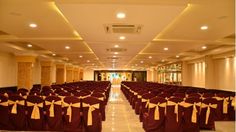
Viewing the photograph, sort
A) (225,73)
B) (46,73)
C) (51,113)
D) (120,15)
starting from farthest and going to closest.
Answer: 1. (46,73)
2. (225,73)
3. (51,113)
4. (120,15)

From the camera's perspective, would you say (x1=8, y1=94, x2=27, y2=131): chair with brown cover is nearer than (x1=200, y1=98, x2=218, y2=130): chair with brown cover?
Yes

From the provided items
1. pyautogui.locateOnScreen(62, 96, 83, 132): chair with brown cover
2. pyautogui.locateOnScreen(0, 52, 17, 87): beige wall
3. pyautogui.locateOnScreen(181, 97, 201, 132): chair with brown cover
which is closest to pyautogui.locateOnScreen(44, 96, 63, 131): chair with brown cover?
pyautogui.locateOnScreen(62, 96, 83, 132): chair with brown cover

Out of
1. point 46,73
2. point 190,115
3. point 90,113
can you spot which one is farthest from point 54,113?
point 46,73

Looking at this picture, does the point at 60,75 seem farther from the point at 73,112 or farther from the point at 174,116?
the point at 174,116

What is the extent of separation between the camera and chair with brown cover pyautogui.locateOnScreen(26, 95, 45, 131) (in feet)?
21.1

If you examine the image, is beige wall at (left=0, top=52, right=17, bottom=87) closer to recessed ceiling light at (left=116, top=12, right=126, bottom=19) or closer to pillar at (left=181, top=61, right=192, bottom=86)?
recessed ceiling light at (left=116, top=12, right=126, bottom=19)

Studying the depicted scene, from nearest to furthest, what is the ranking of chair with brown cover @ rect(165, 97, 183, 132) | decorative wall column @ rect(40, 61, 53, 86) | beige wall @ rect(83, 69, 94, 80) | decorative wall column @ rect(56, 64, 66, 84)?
1. chair with brown cover @ rect(165, 97, 183, 132)
2. decorative wall column @ rect(40, 61, 53, 86)
3. decorative wall column @ rect(56, 64, 66, 84)
4. beige wall @ rect(83, 69, 94, 80)

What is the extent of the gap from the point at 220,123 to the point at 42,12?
6.29m

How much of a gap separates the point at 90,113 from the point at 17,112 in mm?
1946

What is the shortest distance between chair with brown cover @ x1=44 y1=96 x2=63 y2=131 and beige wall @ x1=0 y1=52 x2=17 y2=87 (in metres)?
9.75

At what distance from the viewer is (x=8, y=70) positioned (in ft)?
52.3

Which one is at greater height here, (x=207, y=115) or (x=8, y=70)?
(x=8, y=70)

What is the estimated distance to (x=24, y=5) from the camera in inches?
206

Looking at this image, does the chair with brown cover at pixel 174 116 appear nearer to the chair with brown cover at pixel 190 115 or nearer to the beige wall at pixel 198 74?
the chair with brown cover at pixel 190 115
